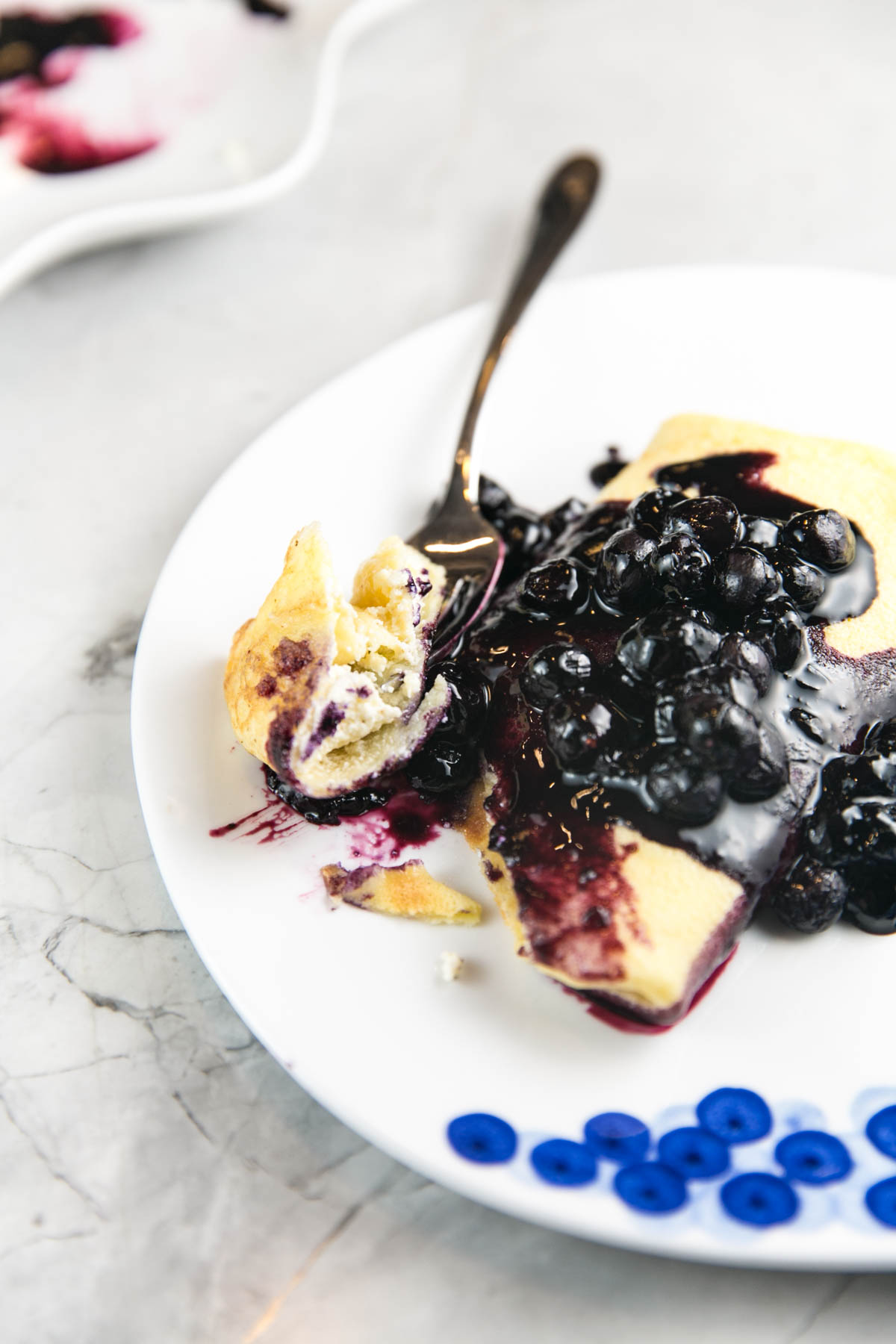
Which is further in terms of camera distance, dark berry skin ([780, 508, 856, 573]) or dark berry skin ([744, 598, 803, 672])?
dark berry skin ([780, 508, 856, 573])

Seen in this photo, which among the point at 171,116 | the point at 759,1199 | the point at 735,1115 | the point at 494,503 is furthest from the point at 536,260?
the point at 759,1199

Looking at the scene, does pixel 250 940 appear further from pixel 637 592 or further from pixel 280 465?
pixel 280 465

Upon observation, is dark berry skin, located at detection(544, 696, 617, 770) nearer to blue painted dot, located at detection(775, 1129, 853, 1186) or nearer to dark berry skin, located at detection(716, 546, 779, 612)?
dark berry skin, located at detection(716, 546, 779, 612)

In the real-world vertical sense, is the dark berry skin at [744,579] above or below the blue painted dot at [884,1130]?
above

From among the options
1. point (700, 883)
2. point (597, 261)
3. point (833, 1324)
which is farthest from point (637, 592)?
point (597, 261)

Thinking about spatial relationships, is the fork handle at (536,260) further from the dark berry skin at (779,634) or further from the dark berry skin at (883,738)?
the dark berry skin at (883,738)

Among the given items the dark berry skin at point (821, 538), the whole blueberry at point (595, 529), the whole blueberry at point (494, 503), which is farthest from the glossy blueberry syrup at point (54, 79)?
the dark berry skin at point (821, 538)

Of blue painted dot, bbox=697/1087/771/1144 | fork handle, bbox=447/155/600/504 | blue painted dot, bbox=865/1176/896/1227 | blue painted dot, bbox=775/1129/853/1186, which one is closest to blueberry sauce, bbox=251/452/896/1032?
blue painted dot, bbox=697/1087/771/1144
